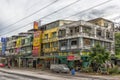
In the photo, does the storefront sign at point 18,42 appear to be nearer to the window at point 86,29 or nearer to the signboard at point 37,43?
the signboard at point 37,43

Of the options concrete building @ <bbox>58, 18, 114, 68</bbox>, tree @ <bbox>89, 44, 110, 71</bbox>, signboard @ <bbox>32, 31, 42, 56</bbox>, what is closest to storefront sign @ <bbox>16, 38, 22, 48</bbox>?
signboard @ <bbox>32, 31, 42, 56</bbox>

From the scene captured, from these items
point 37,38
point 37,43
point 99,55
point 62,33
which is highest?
point 62,33

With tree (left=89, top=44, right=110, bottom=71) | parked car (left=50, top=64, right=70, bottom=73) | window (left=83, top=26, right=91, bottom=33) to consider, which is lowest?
parked car (left=50, top=64, right=70, bottom=73)

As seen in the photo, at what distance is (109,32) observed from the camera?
63.5 metres

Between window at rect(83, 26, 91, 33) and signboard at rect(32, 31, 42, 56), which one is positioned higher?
window at rect(83, 26, 91, 33)

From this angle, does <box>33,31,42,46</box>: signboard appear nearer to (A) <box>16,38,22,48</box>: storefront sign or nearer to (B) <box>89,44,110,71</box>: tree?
(A) <box>16,38,22,48</box>: storefront sign

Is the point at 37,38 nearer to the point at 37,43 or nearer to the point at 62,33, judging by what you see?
the point at 37,43

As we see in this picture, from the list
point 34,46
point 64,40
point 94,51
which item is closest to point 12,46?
point 34,46

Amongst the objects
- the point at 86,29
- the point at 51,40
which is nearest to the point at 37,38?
the point at 51,40

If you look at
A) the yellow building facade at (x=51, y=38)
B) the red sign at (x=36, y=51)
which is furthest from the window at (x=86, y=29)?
the red sign at (x=36, y=51)

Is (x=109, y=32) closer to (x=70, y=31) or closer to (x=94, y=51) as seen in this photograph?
(x=70, y=31)

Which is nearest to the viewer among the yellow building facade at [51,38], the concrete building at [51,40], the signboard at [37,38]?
the concrete building at [51,40]

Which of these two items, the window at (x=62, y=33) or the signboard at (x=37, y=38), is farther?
the signboard at (x=37, y=38)

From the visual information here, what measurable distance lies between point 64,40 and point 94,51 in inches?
502
